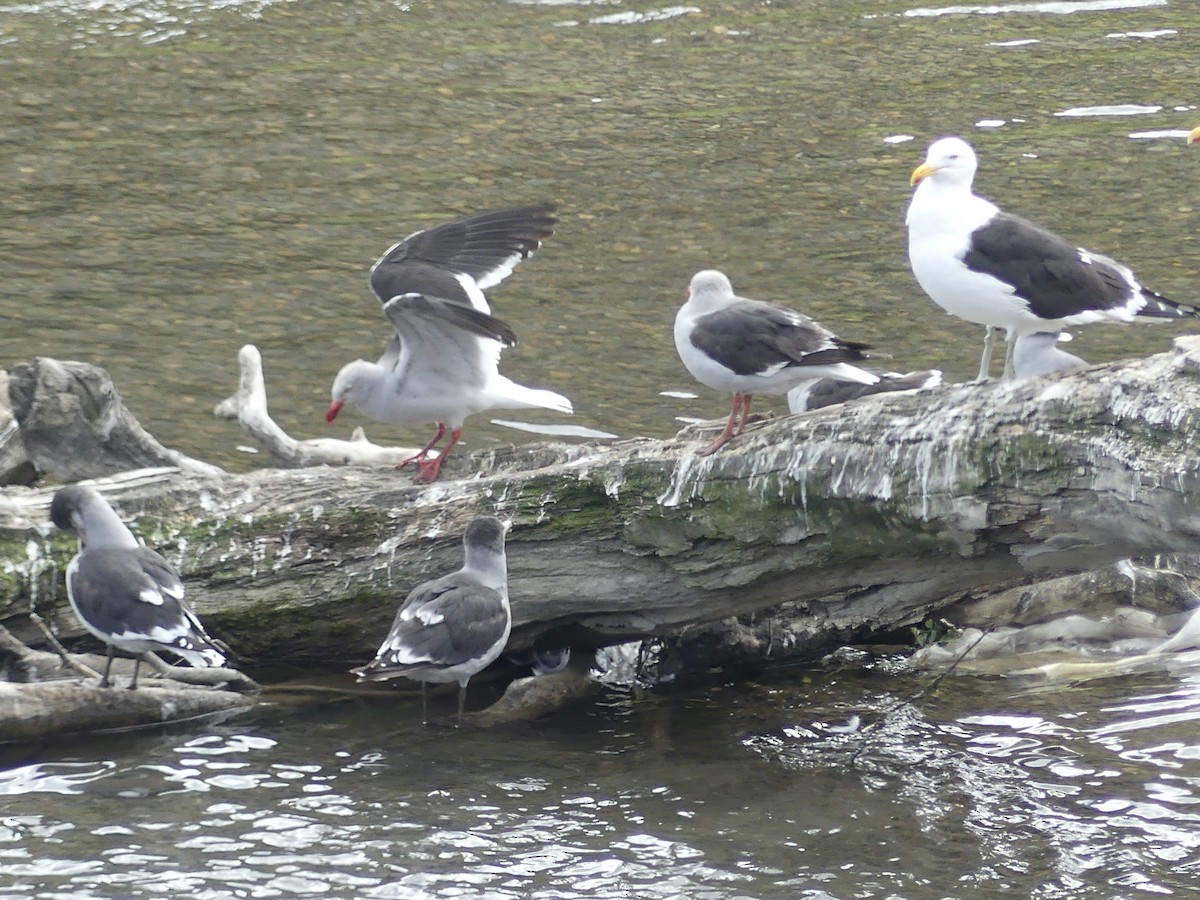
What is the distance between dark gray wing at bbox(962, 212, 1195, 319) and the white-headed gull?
33.1 inches

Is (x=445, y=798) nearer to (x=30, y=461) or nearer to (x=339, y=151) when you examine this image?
(x=30, y=461)

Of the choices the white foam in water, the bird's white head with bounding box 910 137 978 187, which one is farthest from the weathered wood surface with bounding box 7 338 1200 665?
the white foam in water

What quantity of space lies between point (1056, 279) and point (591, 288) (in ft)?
22.2

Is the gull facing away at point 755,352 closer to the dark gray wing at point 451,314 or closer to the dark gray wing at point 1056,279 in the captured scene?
the dark gray wing at point 1056,279

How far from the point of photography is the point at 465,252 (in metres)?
8.26

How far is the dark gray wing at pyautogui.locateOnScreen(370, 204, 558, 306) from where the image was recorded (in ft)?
25.5

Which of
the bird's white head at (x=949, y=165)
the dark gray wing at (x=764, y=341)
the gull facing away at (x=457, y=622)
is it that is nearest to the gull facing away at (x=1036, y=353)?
the bird's white head at (x=949, y=165)

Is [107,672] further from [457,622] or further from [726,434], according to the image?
[726,434]

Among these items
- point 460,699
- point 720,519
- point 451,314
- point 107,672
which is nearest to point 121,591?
point 107,672

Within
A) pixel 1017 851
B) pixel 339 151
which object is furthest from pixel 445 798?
pixel 339 151

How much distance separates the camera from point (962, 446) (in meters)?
5.77

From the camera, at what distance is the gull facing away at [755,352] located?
6.46m

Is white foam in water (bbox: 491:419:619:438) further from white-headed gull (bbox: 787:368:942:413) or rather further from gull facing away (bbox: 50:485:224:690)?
gull facing away (bbox: 50:485:224:690)

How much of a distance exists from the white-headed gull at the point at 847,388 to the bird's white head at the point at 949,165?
0.87 m
